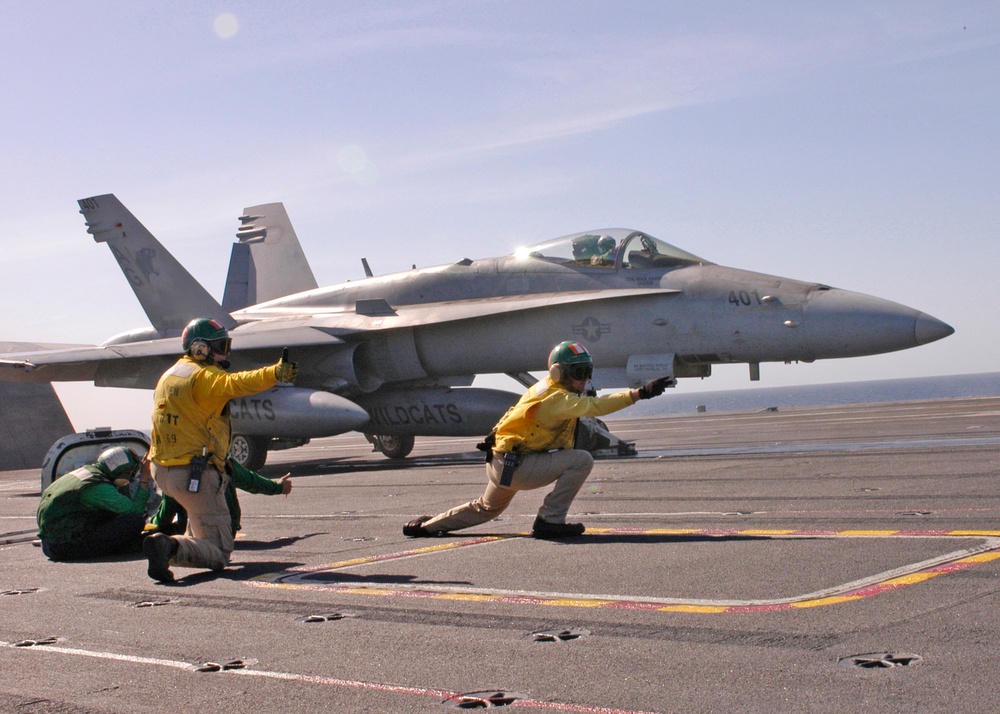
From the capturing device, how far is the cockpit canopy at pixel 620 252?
17.2 metres

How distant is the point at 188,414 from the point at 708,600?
13.0 feet

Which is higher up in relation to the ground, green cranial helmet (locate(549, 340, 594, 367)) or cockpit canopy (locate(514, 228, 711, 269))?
cockpit canopy (locate(514, 228, 711, 269))

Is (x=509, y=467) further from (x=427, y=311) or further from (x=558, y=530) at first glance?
(x=427, y=311)

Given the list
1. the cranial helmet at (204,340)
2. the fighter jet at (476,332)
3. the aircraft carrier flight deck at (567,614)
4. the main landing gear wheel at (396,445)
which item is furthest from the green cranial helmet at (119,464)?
the main landing gear wheel at (396,445)

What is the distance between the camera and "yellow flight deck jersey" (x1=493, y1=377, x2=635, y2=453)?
771cm

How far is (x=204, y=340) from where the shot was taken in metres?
7.46

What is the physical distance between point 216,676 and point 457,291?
1514 cm

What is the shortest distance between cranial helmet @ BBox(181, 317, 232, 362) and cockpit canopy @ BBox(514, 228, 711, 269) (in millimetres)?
10653

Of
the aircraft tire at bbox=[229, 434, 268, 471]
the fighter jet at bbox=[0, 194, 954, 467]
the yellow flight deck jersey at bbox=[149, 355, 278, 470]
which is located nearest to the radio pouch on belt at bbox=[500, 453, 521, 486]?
the yellow flight deck jersey at bbox=[149, 355, 278, 470]

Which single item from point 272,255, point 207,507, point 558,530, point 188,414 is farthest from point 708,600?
point 272,255

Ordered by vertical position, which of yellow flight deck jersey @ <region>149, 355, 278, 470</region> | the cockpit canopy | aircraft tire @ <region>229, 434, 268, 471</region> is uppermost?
the cockpit canopy

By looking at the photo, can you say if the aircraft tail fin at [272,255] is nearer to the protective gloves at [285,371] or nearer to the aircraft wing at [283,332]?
the aircraft wing at [283,332]

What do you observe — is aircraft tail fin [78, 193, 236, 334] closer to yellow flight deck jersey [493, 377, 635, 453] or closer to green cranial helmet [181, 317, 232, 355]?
green cranial helmet [181, 317, 232, 355]

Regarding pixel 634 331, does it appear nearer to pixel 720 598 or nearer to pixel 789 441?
pixel 789 441
